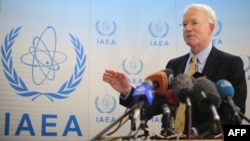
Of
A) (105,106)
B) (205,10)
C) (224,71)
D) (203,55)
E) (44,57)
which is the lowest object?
(105,106)

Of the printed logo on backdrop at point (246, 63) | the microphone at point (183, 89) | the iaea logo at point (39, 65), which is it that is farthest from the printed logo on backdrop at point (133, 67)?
the microphone at point (183, 89)

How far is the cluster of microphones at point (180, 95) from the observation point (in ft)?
3.80

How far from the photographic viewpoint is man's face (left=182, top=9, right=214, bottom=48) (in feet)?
6.66

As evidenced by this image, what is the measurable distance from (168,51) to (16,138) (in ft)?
5.71

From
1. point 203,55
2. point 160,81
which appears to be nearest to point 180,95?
point 160,81

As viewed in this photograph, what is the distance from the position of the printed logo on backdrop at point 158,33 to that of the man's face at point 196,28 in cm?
129

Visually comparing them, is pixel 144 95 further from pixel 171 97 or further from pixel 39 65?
pixel 39 65

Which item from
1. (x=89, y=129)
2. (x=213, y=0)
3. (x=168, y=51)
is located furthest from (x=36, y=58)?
(x=213, y=0)

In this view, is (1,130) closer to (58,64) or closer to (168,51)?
(58,64)

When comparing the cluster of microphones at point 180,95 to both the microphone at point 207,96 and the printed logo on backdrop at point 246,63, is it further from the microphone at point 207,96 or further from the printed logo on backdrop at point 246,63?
the printed logo on backdrop at point 246,63

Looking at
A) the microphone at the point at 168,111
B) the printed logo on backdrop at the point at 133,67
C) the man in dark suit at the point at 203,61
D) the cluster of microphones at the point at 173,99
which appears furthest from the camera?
the printed logo on backdrop at the point at 133,67

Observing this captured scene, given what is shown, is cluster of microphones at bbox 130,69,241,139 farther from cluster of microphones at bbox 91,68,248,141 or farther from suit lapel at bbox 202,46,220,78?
suit lapel at bbox 202,46,220,78

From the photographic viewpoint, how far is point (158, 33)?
11.3 feet

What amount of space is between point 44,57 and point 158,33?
1189mm
